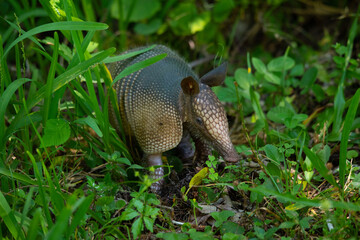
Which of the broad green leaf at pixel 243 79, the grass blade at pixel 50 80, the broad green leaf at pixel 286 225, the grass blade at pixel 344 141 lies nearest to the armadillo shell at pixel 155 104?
the grass blade at pixel 50 80

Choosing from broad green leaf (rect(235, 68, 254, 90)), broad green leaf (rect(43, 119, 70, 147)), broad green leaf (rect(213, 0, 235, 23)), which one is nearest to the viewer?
broad green leaf (rect(43, 119, 70, 147))

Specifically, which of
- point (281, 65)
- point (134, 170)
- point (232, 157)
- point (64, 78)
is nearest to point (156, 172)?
point (134, 170)

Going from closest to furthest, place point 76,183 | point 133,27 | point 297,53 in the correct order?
1. point 76,183
2. point 297,53
3. point 133,27

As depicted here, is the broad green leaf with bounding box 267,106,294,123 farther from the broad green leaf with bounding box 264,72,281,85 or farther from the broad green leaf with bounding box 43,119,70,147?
the broad green leaf with bounding box 43,119,70,147

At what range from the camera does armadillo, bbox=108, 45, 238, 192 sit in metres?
3.05

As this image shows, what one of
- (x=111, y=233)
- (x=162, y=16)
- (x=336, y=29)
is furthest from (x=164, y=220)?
(x=336, y=29)

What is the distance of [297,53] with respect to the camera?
5.84 meters

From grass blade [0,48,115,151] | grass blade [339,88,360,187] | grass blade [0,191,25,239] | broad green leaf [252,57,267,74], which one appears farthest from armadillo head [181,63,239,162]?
grass blade [0,191,25,239]

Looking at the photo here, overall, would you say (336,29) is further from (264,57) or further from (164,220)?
(164,220)

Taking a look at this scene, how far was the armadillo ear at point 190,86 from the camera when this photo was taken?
295cm

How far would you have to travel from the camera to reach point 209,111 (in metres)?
3.02

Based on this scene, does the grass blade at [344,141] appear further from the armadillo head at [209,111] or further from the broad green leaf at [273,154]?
the armadillo head at [209,111]

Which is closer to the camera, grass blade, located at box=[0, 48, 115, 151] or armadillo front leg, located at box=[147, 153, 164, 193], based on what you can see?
grass blade, located at box=[0, 48, 115, 151]

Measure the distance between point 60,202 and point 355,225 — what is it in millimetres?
1785
